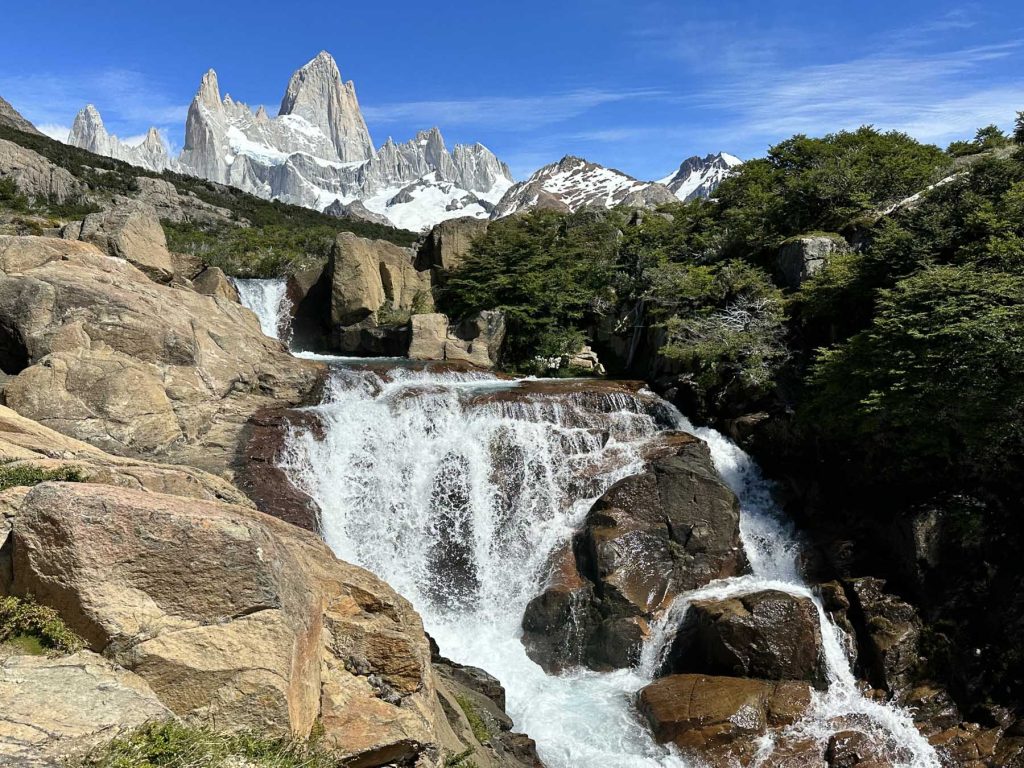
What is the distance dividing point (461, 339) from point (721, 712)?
1677 centimetres

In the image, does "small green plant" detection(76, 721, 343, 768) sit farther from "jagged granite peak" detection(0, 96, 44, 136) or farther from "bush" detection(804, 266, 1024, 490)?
"jagged granite peak" detection(0, 96, 44, 136)

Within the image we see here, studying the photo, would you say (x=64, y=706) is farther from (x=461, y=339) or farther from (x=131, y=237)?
(x=461, y=339)

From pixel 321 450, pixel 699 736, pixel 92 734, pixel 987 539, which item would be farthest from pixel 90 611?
pixel 987 539

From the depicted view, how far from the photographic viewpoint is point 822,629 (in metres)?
11.6

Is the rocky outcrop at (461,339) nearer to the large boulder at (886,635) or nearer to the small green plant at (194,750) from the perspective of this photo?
the large boulder at (886,635)

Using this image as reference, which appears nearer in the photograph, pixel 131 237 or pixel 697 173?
pixel 131 237

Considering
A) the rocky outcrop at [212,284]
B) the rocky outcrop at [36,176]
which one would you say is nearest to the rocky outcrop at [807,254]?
the rocky outcrop at [212,284]

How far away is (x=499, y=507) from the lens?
14.7m

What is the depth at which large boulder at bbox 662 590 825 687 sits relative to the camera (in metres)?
10.9

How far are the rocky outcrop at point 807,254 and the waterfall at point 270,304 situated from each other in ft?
60.1

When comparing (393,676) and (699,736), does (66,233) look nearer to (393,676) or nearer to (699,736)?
(393,676)

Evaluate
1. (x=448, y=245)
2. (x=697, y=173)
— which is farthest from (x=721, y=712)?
(x=697, y=173)

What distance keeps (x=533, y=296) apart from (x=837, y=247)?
10.5 m

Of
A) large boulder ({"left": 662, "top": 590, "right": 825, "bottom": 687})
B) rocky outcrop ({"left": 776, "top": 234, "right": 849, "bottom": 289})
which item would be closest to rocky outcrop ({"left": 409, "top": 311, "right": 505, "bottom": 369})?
rocky outcrop ({"left": 776, "top": 234, "right": 849, "bottom": 289})
